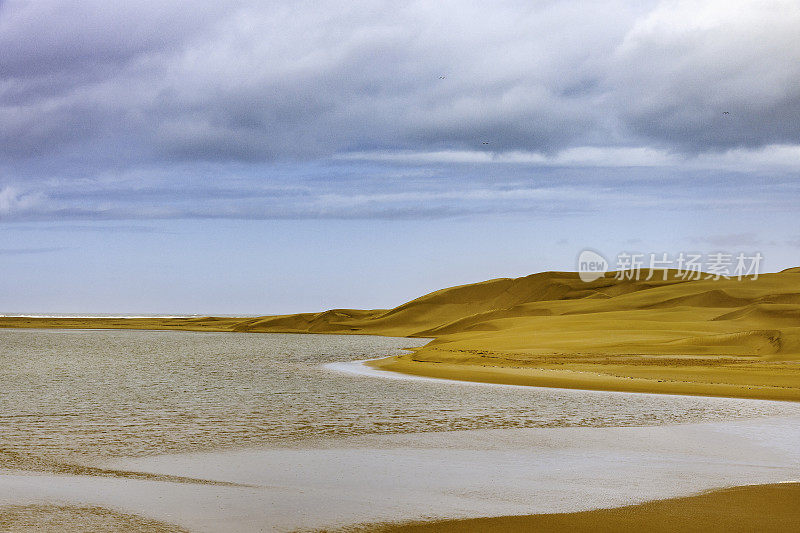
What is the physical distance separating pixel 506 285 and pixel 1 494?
92970mm

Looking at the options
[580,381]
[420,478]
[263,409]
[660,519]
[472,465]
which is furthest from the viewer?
[580,381]

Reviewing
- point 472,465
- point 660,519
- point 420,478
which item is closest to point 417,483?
point 420,478

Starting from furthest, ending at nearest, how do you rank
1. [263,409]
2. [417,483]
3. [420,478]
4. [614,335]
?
[614,335], [263,409], [420,478], [417,483]

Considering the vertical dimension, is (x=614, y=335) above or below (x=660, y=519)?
above

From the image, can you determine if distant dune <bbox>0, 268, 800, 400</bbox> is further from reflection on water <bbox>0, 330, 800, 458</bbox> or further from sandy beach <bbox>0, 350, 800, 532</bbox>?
sandy beach <bbox>0, 350, 800, 532</bbox>

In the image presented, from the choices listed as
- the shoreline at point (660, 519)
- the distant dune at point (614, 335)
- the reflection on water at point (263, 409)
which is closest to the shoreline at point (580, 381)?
the distant dune at point (614, 335)

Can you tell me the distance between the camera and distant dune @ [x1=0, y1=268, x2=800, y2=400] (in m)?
24.1

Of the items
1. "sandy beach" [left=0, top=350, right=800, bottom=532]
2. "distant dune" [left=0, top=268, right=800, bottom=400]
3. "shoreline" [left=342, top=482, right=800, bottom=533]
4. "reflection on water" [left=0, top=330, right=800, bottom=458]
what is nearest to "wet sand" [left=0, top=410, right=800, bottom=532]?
"sandy beach" [left=0, top=350, right=800, bottom=532]

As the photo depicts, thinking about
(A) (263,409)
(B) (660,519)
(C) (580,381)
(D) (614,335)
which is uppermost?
(D) (614,335)

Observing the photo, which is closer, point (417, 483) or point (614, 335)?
point (417, 483)

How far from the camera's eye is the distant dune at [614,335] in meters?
24.1

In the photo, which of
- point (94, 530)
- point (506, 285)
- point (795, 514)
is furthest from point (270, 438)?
point (506, 285)

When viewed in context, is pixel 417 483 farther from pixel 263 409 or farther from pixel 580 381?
pixel 580 381

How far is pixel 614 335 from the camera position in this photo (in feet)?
139
